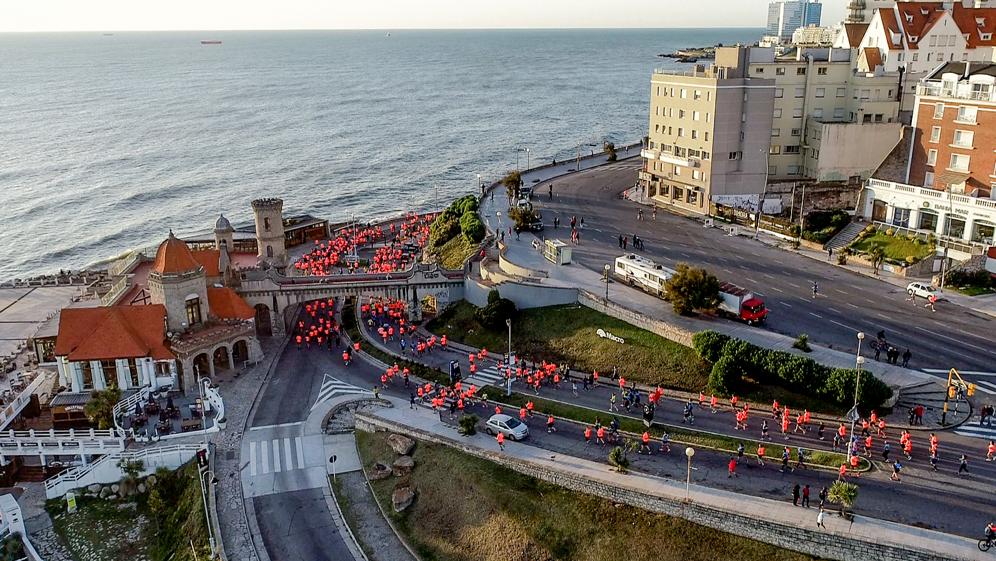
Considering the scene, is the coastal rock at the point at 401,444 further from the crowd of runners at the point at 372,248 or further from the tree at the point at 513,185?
the tree at the point at 513,185

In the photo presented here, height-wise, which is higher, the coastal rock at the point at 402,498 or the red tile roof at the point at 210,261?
the red tile roof at the point at 210,261

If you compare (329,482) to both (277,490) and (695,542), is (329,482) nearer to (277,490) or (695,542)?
(277,490)

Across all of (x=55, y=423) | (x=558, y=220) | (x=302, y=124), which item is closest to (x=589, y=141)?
(x=302, y=124)

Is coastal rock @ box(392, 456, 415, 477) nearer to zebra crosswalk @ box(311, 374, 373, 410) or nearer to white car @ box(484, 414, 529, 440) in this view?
white car @ box(484, 414, 529, 440)

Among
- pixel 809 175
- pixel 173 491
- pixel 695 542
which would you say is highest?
pixel 809 175

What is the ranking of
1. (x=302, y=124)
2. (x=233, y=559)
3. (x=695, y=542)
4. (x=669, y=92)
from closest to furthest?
(x=695, y=542) → (x=233, y=559) → (x=669, y=92) → (x=302, y=124)

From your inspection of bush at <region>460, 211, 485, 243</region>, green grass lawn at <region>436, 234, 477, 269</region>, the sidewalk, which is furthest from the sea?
the sidewalk

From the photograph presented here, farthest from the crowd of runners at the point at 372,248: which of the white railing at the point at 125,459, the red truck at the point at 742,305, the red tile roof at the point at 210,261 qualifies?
the red truck at the point at 742,305
